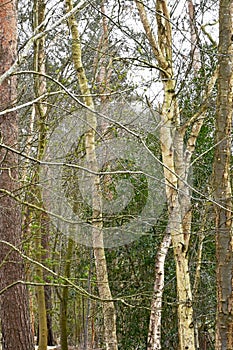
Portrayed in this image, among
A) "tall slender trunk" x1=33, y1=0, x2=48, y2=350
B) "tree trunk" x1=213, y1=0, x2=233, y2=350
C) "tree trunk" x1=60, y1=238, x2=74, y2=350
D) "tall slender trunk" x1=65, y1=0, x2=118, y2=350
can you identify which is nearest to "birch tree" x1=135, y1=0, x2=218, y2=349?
"tree trunk" x1=213, y1=0, x2=233, y2=350

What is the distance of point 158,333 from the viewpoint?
6930mm

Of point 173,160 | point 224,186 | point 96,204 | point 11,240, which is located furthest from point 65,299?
point 224,186

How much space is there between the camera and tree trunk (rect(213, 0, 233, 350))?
143 inches

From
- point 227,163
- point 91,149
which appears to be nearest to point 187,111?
point 91,149

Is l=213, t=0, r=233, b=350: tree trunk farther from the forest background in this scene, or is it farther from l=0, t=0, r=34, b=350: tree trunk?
l=0, t=0, r=34, b=350: tree trunk

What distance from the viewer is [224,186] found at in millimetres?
3734

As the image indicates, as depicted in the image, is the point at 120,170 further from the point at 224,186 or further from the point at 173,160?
the point at 224,186

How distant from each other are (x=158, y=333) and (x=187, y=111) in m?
3.13

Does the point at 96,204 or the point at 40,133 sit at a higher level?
the point at 40,133

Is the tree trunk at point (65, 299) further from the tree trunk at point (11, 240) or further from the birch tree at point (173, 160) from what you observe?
the birch tree at point (173, 160)

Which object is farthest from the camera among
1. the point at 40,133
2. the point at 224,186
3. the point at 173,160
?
the point at 40,133

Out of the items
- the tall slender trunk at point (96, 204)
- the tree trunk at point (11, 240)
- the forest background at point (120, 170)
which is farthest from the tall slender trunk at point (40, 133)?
the tall slender trunk at point (96, 204)

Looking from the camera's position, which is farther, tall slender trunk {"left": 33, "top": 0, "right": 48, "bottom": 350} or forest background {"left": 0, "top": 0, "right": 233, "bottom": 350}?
tall slender trunk {"left": 33, "top": 0, "right": 48, "bottom": 350}

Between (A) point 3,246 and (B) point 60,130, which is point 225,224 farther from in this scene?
(B) point 60,130
